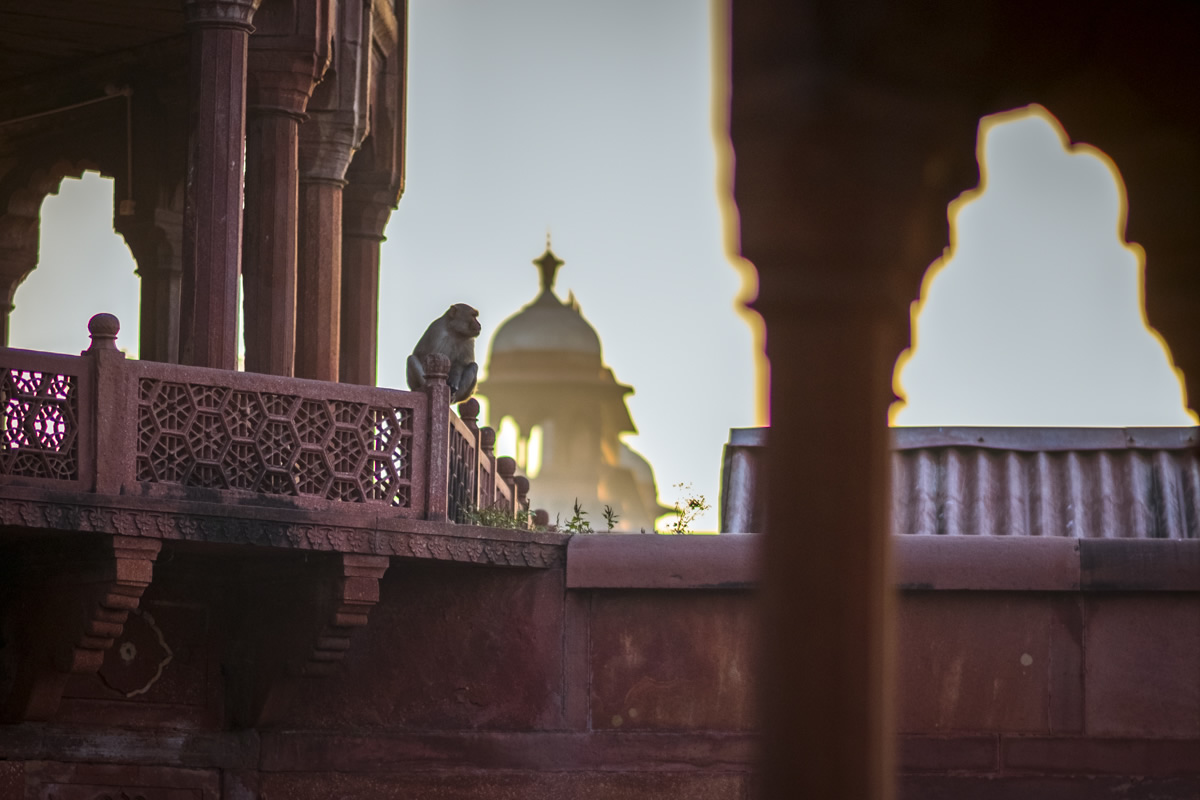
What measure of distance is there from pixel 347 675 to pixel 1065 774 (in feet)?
13.0

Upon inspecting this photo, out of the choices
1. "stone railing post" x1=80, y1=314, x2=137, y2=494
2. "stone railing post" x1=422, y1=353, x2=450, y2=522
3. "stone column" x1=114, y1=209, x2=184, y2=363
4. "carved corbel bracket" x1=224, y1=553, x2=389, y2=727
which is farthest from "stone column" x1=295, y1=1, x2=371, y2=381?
"stone railing post" x1=80, y1=314, x2=137, y2=494

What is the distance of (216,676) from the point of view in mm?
10242

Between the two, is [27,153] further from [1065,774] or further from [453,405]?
[1065,774]

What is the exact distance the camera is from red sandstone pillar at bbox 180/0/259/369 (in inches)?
400

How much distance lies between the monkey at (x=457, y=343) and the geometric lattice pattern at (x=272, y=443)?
157 centimetres

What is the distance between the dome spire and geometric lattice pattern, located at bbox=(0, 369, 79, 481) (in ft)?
83.3

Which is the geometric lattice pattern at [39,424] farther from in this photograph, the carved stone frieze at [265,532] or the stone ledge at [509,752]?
the stone ledge at [509,752]

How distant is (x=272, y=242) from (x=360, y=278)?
2628 mm

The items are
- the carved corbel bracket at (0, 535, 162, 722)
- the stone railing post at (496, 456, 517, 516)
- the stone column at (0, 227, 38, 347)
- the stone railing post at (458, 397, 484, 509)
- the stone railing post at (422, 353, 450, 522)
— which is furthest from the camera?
the stone column at (0, 227, 38, 347)

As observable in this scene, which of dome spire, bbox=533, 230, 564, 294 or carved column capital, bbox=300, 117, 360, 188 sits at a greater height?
dome spire, bbox=533, 230, 564, 294

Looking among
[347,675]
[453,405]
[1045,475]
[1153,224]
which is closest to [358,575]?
[347,675]

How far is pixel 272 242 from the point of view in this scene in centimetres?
1192

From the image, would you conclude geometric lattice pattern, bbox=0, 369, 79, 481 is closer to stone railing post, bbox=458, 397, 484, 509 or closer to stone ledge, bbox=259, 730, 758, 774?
stone ledge, bbox=259, 730, 758, 774

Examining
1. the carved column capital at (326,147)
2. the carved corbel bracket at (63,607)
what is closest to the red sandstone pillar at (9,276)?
the carved column capital at (326,147)
